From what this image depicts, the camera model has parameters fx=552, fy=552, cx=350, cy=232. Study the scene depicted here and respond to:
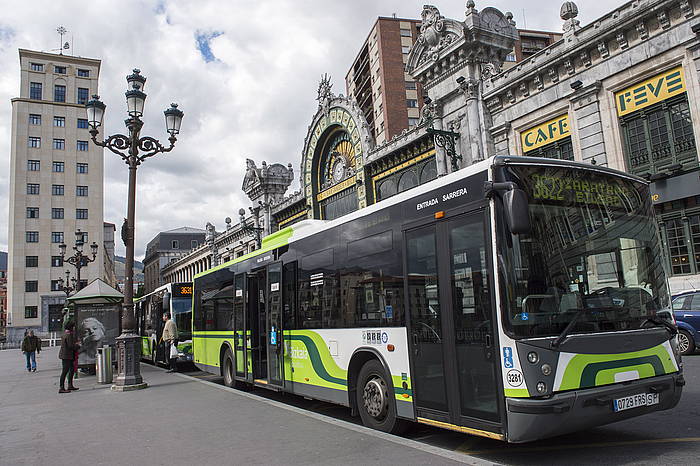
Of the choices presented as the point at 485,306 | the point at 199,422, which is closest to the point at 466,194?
the point at 485,306

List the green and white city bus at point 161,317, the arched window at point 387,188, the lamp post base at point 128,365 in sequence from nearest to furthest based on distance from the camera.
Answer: the lamp post base at point 128,365, the green and white city bus at point 161,317, the arched window at point 387,188

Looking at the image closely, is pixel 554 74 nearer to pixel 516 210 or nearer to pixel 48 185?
pixel 516 210

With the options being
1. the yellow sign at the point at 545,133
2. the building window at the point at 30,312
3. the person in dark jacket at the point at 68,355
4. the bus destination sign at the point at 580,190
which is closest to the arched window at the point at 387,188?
the yellow sign at the point at 545,133

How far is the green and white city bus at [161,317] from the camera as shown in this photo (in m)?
19.4

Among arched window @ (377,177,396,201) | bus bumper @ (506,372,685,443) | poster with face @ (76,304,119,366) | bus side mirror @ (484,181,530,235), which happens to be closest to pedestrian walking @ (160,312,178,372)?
poster with face @ (76,304,119,366)

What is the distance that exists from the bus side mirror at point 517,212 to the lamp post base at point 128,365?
1112 cm

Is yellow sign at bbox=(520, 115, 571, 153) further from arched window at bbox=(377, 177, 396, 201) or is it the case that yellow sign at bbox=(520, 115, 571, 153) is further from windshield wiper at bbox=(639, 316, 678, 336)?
windshield wiper at bbox=(639, 316, 678, 336)

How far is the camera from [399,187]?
1123 inches

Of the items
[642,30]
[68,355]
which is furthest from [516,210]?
[642,30]

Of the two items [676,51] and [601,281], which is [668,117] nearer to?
[676,51]

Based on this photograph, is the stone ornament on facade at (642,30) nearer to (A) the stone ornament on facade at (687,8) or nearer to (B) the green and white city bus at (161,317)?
(A) the stone ornament on facade at (687,8)

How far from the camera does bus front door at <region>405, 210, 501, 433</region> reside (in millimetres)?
5672

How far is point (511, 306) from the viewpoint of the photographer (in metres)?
5.34

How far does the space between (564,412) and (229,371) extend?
9528 mm
